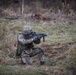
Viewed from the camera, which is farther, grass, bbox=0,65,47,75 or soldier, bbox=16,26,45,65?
soldier, bbox=16,26,45,65

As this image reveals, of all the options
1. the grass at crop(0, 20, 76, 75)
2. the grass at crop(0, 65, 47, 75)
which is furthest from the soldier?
the grass at crop(0, 65, 47, 75)

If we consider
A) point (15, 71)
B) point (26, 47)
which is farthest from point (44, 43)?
point (15, 71)

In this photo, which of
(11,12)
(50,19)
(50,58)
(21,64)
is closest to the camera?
(21,64)

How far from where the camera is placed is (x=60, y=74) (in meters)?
8.92

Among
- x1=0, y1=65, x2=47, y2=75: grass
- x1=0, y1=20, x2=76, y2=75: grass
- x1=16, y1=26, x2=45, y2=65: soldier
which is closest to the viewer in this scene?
x1=0, y1=65, x2=47, y2=75: grass

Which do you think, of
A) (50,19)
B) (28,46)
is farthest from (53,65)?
(50,19)

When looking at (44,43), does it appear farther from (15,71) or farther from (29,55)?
(15,71)

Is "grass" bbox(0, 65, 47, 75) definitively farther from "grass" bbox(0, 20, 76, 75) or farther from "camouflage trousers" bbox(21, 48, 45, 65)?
"camouflage trousers" bbox(21, 48, 45, 65)

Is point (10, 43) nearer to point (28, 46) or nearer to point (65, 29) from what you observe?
point (28, 46)

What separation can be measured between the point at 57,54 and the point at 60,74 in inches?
126

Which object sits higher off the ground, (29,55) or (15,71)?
(29,55)

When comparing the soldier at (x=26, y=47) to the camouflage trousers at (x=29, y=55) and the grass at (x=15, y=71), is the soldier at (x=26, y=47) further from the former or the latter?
the grass at (x=15, y=71)

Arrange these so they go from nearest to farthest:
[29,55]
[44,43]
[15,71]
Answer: [15,71], [29,55], [44,43]

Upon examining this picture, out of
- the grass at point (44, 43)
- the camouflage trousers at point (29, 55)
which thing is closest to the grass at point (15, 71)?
the grass at point (44, 43)
